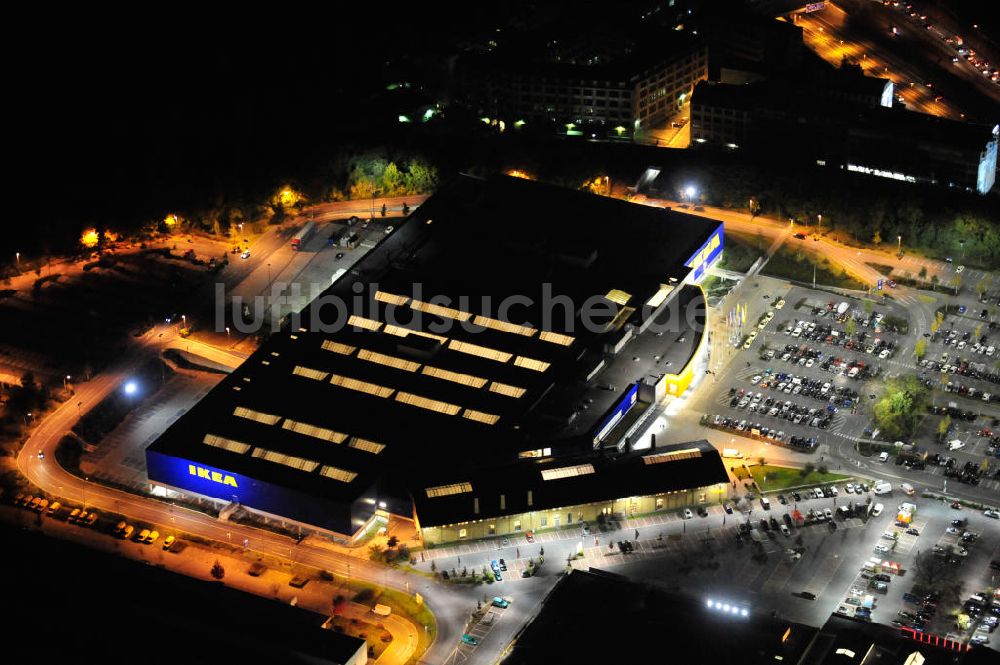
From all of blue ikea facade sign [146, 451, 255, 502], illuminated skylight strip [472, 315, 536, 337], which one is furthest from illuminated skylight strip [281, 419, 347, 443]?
illuminated skylight strip [472, 315, 536, 337]

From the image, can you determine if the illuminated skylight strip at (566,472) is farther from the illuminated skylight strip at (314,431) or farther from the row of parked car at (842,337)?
the row of parked car at (842,337)

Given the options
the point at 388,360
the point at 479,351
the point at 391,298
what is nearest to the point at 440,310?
the point at 391,298

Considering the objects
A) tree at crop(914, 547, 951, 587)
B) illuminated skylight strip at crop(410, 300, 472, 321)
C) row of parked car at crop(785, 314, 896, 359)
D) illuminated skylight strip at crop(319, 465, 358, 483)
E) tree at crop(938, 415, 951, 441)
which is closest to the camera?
tree at crop(914, 547, 951, 587)

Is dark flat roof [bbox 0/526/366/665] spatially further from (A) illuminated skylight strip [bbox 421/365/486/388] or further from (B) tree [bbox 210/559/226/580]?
(A) illuminated skylight strip [bbox 421/365/486/388]

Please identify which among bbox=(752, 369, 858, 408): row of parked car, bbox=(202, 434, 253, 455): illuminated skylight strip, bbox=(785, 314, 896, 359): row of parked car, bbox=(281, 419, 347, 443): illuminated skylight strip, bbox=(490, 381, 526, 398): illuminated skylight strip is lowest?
bbox=(752, 369, 858, 408): row of parked car

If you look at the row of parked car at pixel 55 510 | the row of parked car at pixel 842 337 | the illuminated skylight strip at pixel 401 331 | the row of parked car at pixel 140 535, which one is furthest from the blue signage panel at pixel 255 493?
the row of parked car at pixel 842 337

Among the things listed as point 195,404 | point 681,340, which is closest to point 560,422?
point 681,340

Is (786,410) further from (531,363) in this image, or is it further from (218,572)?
(218,572)
